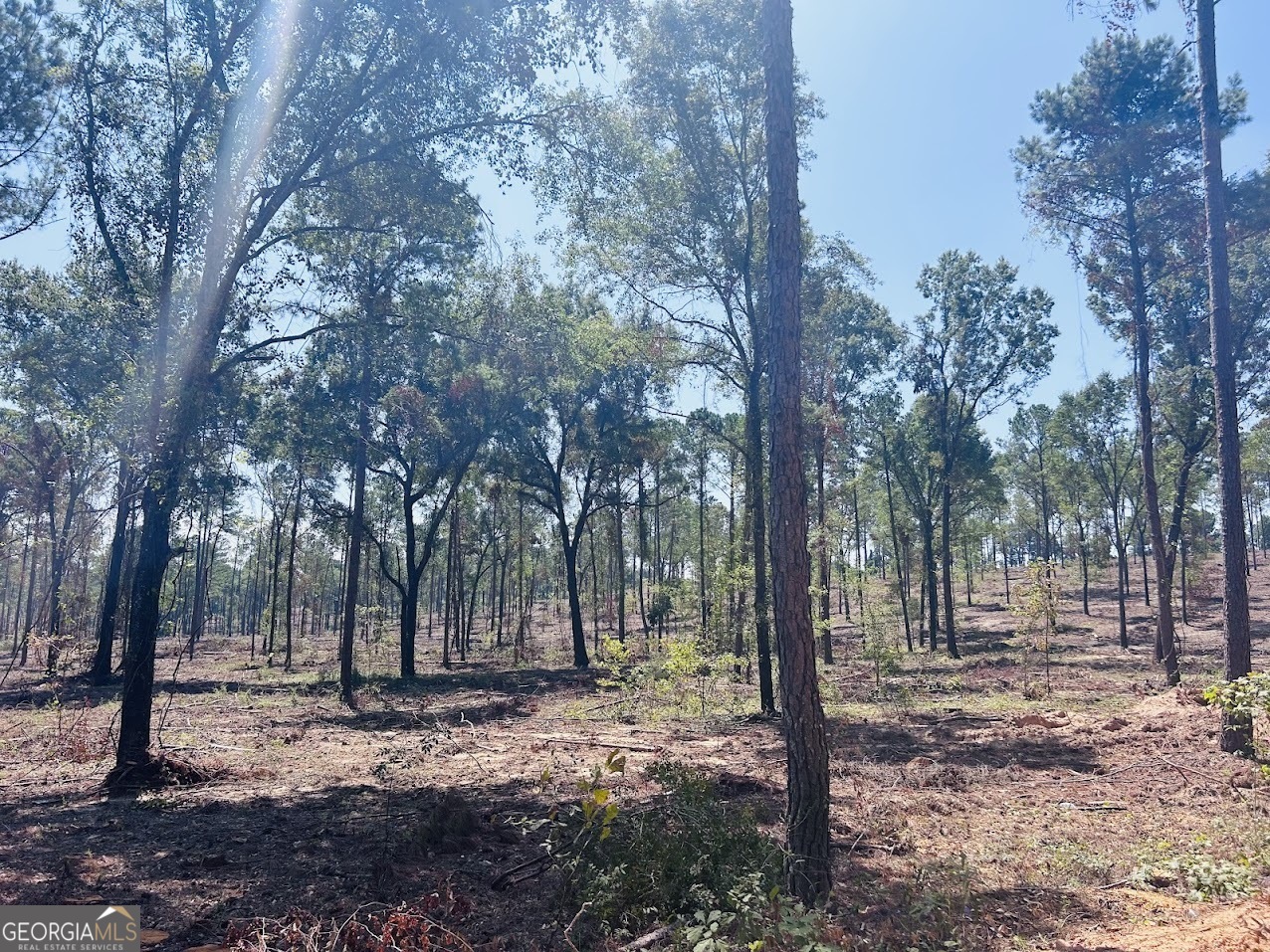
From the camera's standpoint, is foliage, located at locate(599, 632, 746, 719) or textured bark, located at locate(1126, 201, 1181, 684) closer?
foliage, located at locate(599, 632, 746, 719)

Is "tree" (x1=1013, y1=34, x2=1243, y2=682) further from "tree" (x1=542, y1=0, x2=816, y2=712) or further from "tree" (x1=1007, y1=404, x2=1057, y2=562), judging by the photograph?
"tree" (x1=1007, y1=404, x2=1057, y2=562)

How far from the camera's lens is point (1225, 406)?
9.57 metres

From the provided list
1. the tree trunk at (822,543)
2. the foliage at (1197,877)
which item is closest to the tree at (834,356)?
the tree trunk at (822,543)

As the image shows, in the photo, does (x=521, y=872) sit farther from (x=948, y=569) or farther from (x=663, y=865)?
(x=948, y=569)

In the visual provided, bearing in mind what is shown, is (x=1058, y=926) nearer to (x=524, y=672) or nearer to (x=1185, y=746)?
(x=1185, y=746)

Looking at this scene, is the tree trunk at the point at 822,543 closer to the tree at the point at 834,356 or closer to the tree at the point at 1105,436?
the tree at the point at 834,356

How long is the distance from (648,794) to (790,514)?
14.8 feet

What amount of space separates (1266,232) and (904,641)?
23001 mm

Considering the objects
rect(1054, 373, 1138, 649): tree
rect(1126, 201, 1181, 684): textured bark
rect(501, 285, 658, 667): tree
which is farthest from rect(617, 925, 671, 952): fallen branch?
rect(1054, 373, 1138, 649): tree

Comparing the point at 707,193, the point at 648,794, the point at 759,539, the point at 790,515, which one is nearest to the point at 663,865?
the point at 790,515

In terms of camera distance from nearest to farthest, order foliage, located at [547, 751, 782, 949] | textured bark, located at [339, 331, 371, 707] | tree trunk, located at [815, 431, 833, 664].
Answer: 1. foliage, located at [547, 751, 782, 949]
2. textured bark, located at [339, 331, 371, 707]
3. tree trunk, located at [815, 431, 833, 664]

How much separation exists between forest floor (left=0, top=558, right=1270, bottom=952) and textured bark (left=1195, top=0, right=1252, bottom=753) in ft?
4.06

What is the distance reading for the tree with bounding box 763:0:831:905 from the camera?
17.3ft

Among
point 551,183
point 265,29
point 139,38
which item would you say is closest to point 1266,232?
point 551,183
